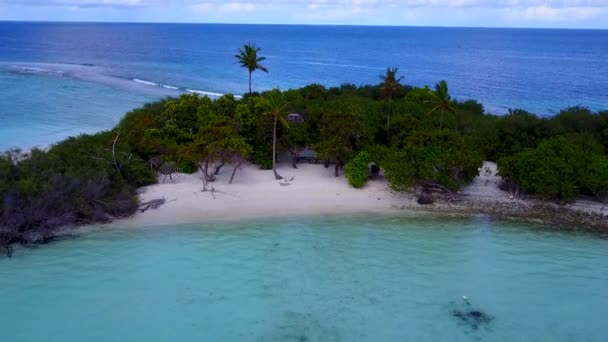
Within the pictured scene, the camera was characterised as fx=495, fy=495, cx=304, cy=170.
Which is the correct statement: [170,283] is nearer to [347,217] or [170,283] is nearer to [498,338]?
[347,217]

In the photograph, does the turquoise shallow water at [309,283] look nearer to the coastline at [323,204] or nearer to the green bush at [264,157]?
the coastline at [323,204]

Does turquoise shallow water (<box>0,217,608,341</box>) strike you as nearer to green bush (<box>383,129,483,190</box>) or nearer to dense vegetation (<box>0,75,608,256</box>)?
dense vegetation (<box>0,75,608,256</box>)

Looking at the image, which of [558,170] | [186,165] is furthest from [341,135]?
[558,170]

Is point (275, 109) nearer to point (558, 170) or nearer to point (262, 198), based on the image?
point (262, 198)

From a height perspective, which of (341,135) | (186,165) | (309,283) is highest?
(341,135)

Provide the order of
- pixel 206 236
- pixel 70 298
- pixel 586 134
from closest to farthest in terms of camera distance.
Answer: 1. pixel 70 298
2. pixel 206 236
3. pixel 586 134

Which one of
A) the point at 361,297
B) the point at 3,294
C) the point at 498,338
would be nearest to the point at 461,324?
the point at 498,338
